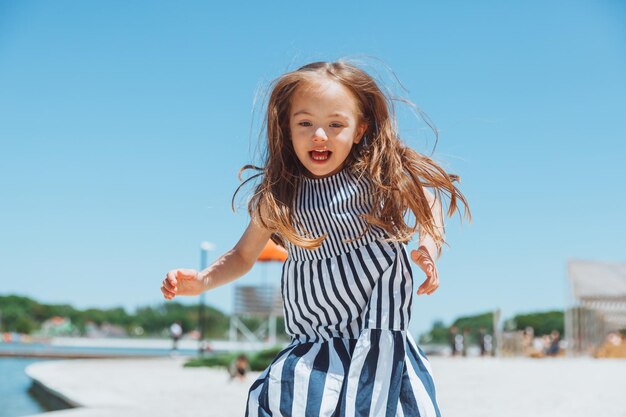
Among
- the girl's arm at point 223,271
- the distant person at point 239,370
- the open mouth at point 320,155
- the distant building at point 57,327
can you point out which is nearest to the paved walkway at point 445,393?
the distant person at point 239,370

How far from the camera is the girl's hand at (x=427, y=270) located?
2330 millimetres

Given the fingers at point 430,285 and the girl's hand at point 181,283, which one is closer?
the fingers at point 430,285

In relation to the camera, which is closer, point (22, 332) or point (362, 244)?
point (362, 244)

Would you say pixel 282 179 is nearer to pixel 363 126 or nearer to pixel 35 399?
pixel 363 126

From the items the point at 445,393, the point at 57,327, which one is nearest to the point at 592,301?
the point at 445,393

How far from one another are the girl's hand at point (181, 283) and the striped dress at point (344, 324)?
0.33 meters

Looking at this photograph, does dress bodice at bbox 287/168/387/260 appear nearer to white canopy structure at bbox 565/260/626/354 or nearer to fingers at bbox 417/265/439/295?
fingers at bbox 417/265/439/295

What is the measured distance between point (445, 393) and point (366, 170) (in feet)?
22.9

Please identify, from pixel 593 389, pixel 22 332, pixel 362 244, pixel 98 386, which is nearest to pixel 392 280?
pixel 362 244

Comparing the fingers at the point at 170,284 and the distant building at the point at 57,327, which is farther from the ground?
the fingers at the point at 170,284

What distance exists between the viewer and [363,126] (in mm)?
2551

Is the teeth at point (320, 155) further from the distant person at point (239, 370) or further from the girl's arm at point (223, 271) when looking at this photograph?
the distant person at point (239, 370)

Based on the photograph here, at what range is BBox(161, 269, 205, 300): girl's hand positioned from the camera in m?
2.57

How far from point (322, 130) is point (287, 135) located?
24 cm
